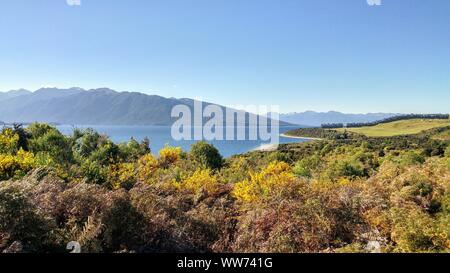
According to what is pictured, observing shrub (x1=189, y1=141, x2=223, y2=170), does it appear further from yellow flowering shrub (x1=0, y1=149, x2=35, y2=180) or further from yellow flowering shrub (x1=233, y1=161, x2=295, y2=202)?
yellow flowering shrub (x1=0, y1=149, x2=35, y2=180)

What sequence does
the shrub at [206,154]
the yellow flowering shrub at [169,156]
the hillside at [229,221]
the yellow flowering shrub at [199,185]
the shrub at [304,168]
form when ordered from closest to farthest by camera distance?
the hillside at [229,221] → the yellow flowering shrub at [199,185] → the shrub at [304,168] → the yellow flowering shrub at [169,156] → the shrub at [206,154]

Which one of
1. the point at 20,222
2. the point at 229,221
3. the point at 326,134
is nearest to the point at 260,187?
the point at 229,221

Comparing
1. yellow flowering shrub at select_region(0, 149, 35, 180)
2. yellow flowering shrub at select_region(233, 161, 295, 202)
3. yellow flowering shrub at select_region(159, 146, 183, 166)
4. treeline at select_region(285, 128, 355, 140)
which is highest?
yellow flowering shrub at select_region(0, 149, 35, 180)

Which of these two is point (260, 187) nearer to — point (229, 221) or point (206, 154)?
point (229, 221)

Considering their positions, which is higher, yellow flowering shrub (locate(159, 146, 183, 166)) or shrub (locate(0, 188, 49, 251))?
shrub (locate(0, 188, 49, 251))

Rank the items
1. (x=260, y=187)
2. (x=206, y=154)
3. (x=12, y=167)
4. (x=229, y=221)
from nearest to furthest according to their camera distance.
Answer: (x=229, y=221) → (x=12, y=167) → (x=260, y=187) → (x=206, y=154)

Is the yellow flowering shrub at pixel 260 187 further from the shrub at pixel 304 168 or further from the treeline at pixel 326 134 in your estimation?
the treeline at pixel 326 134

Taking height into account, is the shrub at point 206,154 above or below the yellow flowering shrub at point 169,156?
below

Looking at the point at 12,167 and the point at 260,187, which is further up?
the point at 12,167

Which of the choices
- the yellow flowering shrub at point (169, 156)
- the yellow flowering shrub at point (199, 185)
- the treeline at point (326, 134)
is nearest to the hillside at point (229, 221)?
the yellow flowering shrub at point (199, 185)

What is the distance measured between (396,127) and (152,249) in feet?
449

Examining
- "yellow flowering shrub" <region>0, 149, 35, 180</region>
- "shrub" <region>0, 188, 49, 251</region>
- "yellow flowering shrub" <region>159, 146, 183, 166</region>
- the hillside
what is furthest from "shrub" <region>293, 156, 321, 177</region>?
"shrub" <region>0, 188, 49, 251</region>
